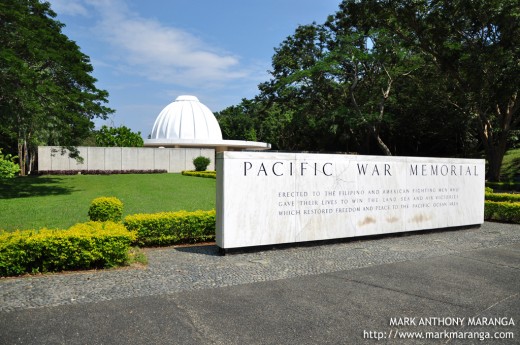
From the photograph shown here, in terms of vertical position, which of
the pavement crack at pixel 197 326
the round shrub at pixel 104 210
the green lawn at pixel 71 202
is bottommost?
the pavement crack at pixel 197 326

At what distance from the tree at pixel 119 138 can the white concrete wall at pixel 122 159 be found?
1310 centimetres

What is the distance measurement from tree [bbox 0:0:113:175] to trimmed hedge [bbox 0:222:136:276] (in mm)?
10445

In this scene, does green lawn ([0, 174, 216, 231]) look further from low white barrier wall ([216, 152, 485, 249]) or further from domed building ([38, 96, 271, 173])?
low white barrier wall ([216, 152, 485, 249])

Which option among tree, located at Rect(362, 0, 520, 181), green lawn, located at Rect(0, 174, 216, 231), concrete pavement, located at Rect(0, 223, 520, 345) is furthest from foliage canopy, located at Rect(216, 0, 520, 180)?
concrete pavement, located at Rect(0, 223, 520, 345)

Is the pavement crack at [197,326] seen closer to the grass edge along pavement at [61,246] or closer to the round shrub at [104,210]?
the grass edge along pavement at [61,246]

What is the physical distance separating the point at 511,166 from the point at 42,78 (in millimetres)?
31424

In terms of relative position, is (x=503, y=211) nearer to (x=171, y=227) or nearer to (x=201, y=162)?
(x=171, y=227)

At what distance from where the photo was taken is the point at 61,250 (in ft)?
19.3

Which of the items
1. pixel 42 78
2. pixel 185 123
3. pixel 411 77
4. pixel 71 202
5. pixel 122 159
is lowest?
pixel 71 202

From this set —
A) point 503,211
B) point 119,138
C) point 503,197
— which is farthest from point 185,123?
point 503,211

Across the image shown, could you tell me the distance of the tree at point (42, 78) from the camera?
14578mm

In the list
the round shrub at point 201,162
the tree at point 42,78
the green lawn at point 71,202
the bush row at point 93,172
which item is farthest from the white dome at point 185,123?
the tree at point 42,78

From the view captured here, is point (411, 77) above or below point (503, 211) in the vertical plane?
above

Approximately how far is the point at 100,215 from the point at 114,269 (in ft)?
9.12
